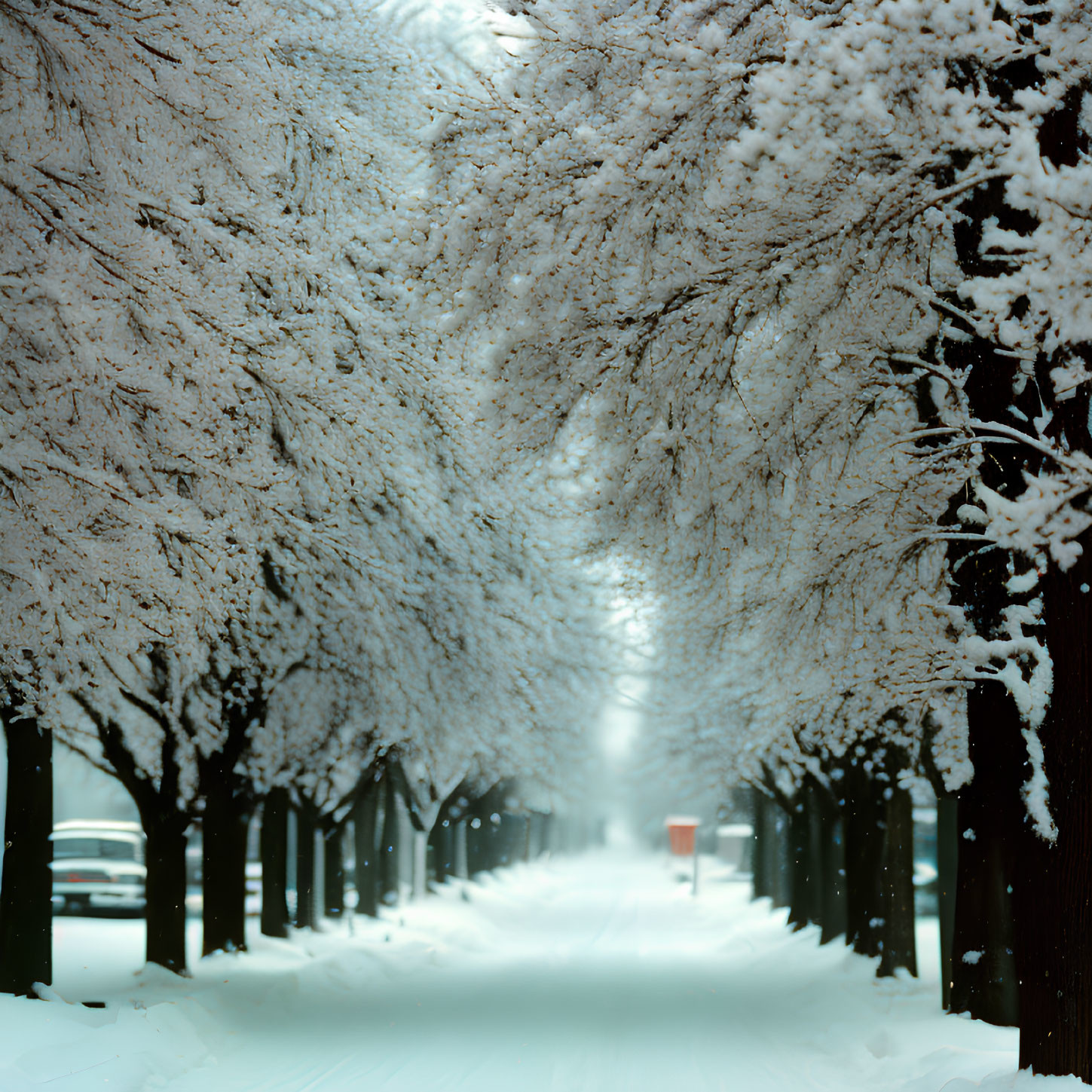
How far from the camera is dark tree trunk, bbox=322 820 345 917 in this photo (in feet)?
91.5

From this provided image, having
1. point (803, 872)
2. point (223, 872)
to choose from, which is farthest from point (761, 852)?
point (223, 872)

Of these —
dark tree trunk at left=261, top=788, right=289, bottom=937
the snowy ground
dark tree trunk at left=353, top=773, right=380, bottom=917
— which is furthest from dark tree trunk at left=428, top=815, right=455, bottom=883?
dark tree trunk at left=261, top=788, right=289, bottom=937

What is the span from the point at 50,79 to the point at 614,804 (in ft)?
351

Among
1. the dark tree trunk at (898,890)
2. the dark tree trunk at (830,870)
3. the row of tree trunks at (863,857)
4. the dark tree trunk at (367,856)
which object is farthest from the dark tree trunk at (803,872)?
the dark tree trunk at (367,856)

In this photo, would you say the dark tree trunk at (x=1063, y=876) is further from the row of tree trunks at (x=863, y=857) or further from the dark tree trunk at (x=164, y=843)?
the dark tree trunk at (x=164, y=843)

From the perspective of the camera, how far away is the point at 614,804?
11231 centimetres

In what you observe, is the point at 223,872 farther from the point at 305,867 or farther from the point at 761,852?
the point at 761,852

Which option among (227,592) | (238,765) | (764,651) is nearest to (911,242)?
(764,651)

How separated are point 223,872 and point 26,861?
6.02m

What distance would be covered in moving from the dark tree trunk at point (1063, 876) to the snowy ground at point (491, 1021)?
10.6 inches

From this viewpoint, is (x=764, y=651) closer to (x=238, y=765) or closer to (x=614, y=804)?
(x=238, y=765)

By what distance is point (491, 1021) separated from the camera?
15.3m

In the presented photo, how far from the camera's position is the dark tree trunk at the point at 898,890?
17734mm

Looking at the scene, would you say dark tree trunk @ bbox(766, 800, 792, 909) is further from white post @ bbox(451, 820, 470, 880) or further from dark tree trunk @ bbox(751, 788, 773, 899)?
white post @ bbox(451, 820, 470, 880)
